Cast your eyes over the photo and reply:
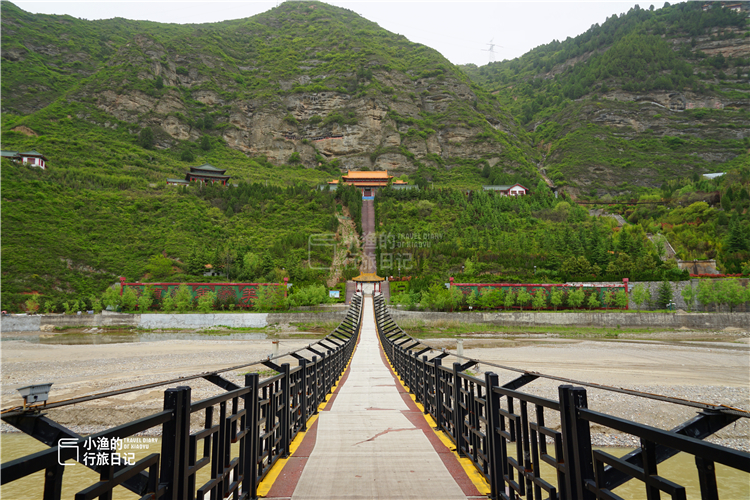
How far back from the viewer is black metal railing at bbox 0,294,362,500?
5.16 ft

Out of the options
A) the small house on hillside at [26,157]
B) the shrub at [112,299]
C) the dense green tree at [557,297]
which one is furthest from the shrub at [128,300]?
the dense green tree at [557,297]

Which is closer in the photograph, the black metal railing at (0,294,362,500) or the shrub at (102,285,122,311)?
the black metal railing at (0,294,362,500)

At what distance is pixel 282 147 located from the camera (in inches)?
4363

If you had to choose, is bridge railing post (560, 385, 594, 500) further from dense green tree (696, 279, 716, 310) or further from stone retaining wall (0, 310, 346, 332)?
dense green tree (696, 279, 716, 310)

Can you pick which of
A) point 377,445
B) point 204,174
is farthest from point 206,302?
point 204,174

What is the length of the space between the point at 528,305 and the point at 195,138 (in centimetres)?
10403

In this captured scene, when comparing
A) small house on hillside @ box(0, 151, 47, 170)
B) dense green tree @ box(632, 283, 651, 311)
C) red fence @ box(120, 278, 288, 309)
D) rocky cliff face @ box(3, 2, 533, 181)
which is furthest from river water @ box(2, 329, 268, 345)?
rocky cliff face @ box(3, 2, 533, 181)

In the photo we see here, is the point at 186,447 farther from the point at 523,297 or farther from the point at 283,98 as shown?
the point at 283,98

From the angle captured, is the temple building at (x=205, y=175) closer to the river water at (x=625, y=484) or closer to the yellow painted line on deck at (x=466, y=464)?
the river water at (x=625, y=484)

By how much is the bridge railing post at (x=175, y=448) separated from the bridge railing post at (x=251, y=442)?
1.22 m

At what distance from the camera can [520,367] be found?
17719mm

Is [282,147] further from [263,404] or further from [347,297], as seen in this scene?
[263,404]

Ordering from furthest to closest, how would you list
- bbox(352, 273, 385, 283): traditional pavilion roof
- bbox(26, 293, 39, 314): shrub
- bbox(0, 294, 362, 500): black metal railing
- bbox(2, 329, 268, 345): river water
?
bbox(352, 273, 385, 283): traditional pavilion roof < bbox(26, 293, 39, 314): shrub < bbox(2, 329, 268, 345): river water < bbox(0, 294, 362, 500): black metal railing

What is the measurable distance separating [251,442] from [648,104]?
15585cm
